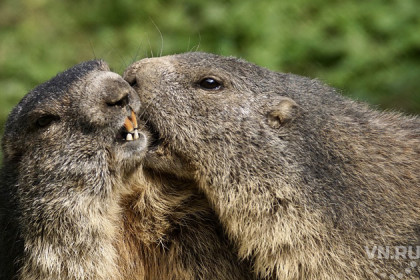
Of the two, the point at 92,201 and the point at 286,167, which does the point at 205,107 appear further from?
the point at 92,201

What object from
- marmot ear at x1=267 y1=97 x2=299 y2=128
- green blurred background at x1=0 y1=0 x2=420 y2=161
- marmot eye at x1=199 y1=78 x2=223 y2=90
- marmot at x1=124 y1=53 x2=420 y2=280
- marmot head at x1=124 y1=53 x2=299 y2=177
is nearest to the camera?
marmot at x1=124 y1=53 x2=420 y2=280

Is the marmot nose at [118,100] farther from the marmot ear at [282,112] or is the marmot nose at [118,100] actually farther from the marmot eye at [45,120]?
the marmot ear at [282,112]

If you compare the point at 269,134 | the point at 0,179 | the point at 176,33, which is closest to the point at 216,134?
the point at 269,134

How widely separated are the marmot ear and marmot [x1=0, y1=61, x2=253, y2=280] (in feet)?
2.88

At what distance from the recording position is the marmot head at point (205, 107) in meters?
5.67

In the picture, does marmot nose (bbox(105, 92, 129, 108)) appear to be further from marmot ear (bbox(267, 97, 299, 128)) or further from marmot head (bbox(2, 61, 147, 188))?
marmot ear (bbox(267, 97, 299, 128))

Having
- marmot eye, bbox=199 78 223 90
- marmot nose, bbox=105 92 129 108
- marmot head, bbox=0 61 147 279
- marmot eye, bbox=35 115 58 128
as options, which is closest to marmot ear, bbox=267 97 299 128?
marmot eye, bbox=199 78 223 90

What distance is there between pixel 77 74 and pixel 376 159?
257cm

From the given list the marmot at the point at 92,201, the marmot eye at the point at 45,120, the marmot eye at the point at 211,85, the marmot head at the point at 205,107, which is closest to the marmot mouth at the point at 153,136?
the marmot head at the point at 205,107

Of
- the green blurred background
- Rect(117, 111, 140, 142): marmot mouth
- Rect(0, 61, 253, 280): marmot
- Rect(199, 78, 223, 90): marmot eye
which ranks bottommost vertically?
Rect(0, 61, 253, 280): marmot

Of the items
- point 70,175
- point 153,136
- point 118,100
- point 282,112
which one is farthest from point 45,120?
point 282,112

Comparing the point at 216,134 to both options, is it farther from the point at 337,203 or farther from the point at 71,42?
the point at 71,42

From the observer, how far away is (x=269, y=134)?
18.9 ft

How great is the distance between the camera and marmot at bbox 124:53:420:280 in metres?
5.48
